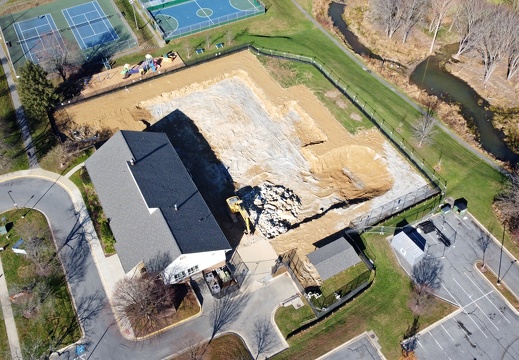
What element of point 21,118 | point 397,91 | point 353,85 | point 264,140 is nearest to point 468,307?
point 264,140

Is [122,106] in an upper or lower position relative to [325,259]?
upper

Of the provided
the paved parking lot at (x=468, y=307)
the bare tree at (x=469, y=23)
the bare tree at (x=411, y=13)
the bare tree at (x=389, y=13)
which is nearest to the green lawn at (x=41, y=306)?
the paved parking lot at (x=468, y=307)

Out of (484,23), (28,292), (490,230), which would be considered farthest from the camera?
(484,23)

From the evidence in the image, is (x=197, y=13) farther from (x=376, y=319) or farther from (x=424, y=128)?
(x=376, y=319)

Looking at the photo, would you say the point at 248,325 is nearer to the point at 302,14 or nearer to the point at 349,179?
the point at 349,179

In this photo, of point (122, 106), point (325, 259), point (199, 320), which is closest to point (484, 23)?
point (325, 259)

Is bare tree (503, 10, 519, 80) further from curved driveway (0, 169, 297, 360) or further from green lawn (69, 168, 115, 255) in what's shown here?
green lawn (69, 168, 115, 255)

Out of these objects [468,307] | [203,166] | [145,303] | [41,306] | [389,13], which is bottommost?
[41,306]

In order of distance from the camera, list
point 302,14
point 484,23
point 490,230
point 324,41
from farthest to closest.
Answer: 1. point 302,14
2. point 324,41
3. point 484,23
4. point 490,230
